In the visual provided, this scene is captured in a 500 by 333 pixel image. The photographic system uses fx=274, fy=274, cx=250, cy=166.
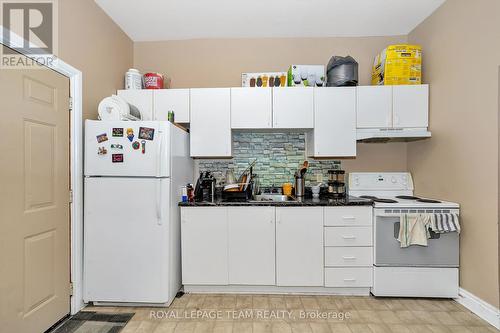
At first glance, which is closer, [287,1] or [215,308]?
[215,308]

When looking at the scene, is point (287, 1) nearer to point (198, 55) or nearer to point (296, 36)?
point (296, 36)

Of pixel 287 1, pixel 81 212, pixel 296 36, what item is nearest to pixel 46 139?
pixel 81 212

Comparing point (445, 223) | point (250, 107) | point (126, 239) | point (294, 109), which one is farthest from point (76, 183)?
point (445, 223)

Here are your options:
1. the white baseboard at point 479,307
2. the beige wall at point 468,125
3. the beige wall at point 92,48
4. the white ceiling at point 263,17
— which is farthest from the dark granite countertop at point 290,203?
the white ceiling at point 263,17

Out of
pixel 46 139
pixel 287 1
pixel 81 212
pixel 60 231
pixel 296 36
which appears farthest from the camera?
pixel 296 36

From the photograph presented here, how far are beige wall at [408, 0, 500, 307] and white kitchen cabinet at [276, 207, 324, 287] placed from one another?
1.23 meters

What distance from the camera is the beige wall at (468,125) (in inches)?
83.1

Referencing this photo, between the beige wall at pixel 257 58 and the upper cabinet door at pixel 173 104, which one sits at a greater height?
the beige wall at pixel 257 58

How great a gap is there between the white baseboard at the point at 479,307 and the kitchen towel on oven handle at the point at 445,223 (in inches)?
21.8

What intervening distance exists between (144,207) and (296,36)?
2.56 metres

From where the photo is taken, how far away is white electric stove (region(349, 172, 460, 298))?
2.46 m

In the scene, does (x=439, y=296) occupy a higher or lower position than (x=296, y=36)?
lower

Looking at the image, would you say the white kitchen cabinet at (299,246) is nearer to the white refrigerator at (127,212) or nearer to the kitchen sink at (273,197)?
the kitchen sink at (273,197)

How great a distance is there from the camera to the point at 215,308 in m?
2.40
